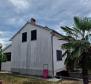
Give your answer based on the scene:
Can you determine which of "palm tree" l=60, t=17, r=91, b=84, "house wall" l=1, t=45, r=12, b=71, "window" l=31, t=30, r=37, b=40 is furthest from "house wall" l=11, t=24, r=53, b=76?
"palm tree" l=60, t=17, r=91, b=84

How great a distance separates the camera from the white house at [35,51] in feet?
100

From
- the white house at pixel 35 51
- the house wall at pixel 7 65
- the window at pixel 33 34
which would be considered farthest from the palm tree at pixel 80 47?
the house wall at pixel 7 65

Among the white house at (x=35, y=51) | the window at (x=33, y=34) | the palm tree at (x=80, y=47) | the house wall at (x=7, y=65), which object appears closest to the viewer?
the palm tree at (x=80, y=47)

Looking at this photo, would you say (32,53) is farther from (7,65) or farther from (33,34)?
(7,65)

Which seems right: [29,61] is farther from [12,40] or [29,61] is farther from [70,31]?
[70,31]

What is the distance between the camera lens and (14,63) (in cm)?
3659

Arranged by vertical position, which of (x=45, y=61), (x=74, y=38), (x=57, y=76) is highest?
(x=74, y=38)

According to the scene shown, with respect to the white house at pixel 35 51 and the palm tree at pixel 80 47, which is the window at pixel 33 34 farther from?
the palm tree at pixel 80 47

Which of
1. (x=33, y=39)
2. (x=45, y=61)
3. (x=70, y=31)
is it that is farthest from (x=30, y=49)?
(x=70, y=31)

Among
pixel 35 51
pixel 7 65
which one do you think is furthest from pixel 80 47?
pixel 7 65

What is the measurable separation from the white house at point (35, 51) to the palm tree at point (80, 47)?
31.1ft

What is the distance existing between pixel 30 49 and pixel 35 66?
301cm

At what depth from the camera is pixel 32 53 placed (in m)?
33.0

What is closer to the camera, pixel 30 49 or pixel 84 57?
pixel 84 57
